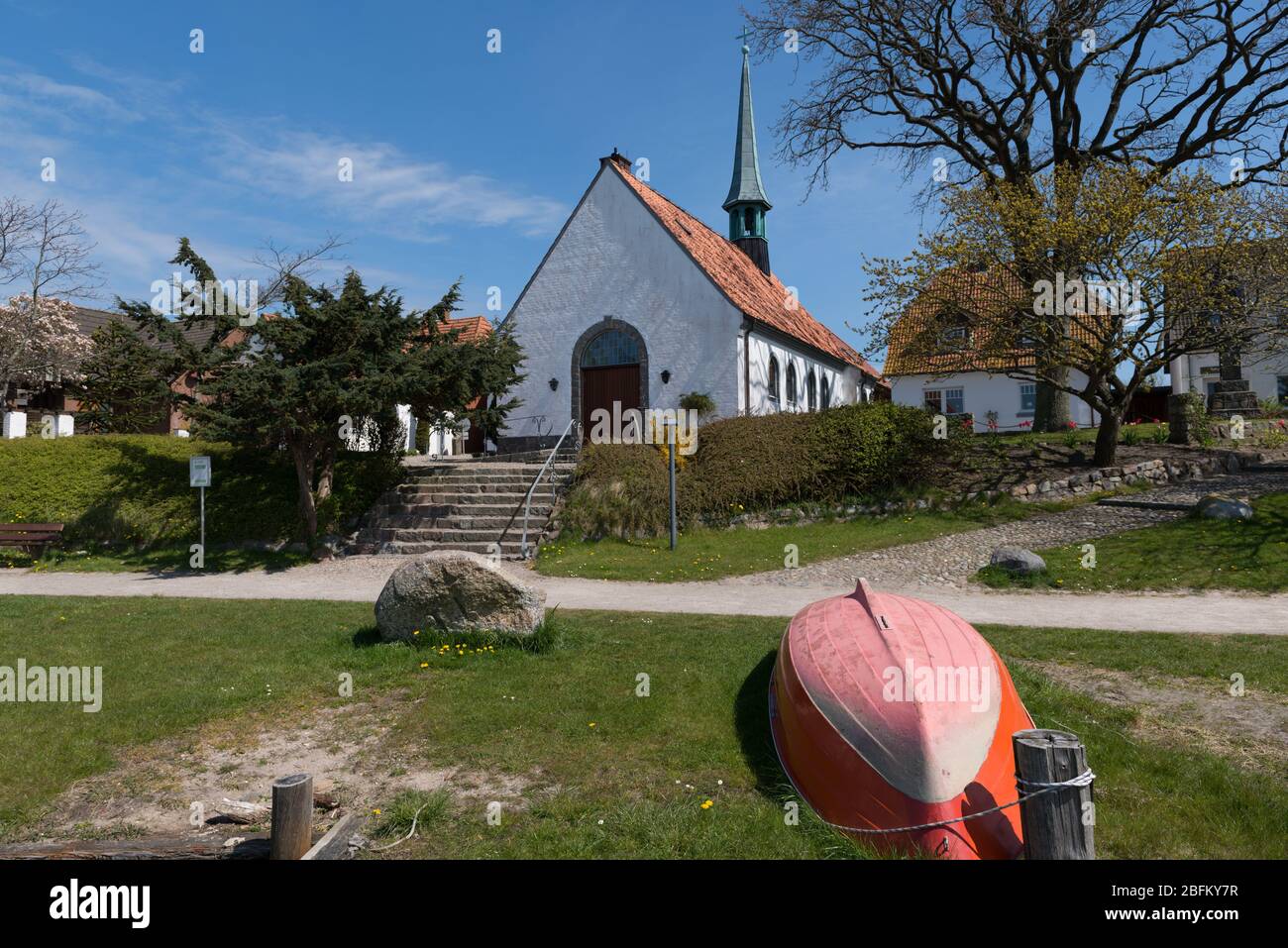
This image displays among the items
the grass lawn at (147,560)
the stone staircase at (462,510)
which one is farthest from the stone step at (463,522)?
the grass lawn at (147,560)

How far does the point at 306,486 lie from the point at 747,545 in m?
9.44

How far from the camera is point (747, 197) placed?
105 ft

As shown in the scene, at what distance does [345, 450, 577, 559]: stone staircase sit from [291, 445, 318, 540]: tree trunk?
88cm

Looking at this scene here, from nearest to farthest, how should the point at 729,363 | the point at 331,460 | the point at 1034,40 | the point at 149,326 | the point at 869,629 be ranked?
the point at 869,629 → the point at 149,326 → the point at 331,460 → the point at 1034,40 → the point at 729,363

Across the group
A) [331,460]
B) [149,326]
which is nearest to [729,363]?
[331,460]

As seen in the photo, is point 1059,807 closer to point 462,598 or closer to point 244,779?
point 244,779

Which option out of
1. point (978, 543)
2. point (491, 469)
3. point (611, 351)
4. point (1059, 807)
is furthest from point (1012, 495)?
point (1059, 807)

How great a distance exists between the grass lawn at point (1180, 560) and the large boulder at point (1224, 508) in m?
0.13

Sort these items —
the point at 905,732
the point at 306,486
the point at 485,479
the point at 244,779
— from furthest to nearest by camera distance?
the point at 485,479 < the point at 306,486 < the point at 244,779 < the point at 905,732

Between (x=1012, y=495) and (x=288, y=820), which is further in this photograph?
(x=1012, y=495)

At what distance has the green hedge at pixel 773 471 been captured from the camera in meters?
17.0
